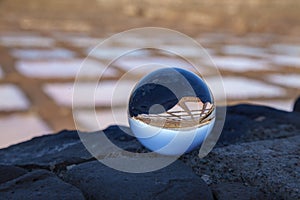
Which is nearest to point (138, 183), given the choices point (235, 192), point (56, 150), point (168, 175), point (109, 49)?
point (168, 175)

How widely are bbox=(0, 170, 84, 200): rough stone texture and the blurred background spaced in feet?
3.35

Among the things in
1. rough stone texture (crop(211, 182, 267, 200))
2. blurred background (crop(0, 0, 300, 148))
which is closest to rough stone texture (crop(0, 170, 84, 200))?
rough stone texture (crop(211, 182, 267, 200))

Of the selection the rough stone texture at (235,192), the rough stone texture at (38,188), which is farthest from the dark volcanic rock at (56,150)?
the rough stone texture at (235,192)

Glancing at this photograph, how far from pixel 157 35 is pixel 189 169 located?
4.69m

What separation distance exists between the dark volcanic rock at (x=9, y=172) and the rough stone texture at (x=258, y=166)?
38 centimetres

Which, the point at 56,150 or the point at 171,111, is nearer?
the point at 171,111

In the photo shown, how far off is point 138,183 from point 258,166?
295 millimetres

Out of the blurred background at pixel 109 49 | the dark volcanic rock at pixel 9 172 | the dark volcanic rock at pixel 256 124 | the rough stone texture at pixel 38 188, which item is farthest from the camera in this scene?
the blurred background at pixel 109 49

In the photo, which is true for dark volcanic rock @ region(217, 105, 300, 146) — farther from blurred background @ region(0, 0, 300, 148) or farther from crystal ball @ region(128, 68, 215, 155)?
blurred background @ region(0, 0, 300, 148)

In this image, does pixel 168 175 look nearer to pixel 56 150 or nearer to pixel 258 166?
pixel 258 166

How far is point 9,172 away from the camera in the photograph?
107 cm

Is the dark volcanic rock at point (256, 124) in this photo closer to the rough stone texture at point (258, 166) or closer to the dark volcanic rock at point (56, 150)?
the rough stone texture at point (258, 166)

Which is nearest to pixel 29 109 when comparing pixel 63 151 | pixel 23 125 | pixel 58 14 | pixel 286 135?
pixel 23 125

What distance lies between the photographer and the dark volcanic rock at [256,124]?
4.65 feet
